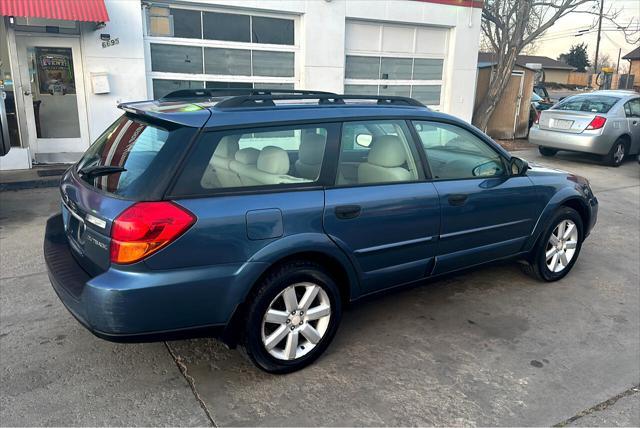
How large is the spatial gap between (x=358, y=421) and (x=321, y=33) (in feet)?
29.5

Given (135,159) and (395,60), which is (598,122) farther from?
(135,159)

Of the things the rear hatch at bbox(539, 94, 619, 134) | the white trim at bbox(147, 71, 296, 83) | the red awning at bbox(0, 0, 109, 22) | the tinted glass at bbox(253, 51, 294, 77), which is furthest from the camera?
the rear hatch at bbox(539, 94, 619, 134)

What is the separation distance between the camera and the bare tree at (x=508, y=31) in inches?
528

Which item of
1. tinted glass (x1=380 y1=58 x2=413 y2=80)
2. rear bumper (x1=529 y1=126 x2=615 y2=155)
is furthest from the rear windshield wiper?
rear bumper (x1=529 y1=126 x2=615 y2=155)

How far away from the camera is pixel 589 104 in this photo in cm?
1152

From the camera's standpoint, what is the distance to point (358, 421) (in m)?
2.79

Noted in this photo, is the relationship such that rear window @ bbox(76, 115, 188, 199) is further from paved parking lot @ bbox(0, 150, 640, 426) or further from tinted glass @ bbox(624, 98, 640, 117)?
tinted glass @ bbox(624, 98, 640, 117)

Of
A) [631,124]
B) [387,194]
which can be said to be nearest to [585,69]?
[631,124]

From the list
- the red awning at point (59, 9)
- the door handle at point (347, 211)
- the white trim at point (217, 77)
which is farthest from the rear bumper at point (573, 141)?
the door handle at point (347, 211)

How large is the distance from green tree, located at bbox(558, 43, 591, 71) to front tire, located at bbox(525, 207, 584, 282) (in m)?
78.3

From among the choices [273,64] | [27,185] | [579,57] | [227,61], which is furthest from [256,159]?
[579,57]

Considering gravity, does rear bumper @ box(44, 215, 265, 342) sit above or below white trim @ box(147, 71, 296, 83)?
below

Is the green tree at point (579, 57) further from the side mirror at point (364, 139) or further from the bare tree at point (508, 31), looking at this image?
the side mirror at point (364, 139)

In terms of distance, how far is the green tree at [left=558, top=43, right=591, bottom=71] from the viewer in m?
73.6
